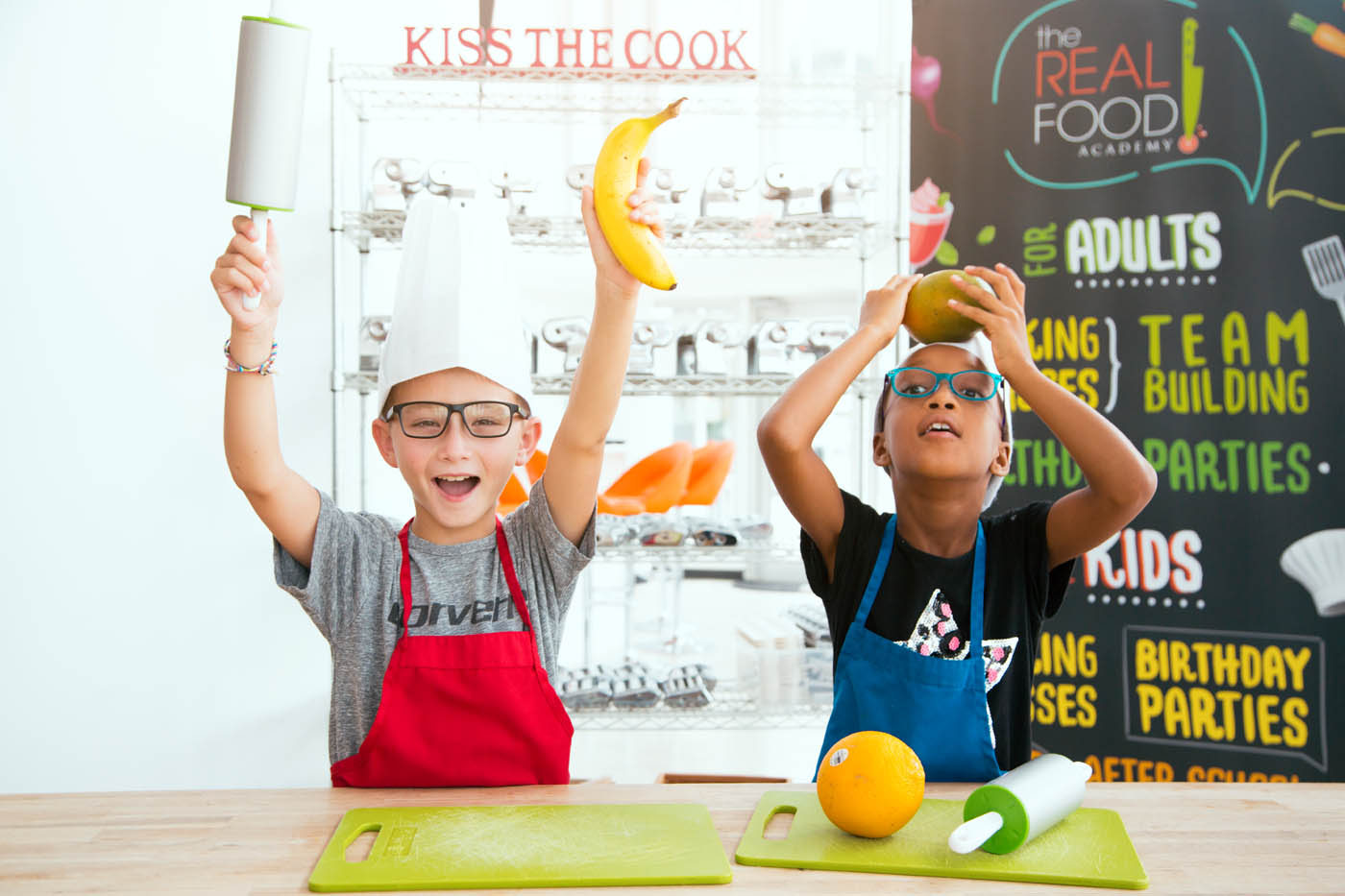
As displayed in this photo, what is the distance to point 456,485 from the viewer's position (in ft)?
4.00

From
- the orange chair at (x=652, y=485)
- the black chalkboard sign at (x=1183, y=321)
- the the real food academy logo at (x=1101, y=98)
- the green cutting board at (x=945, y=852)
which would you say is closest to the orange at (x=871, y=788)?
the green cutting board at (x=945, y=852)

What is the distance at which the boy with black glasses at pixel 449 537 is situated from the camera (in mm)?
1145

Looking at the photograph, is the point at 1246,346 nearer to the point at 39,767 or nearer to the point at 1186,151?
the point at 1186,151

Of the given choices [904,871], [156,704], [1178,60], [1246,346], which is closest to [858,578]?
[904,871]

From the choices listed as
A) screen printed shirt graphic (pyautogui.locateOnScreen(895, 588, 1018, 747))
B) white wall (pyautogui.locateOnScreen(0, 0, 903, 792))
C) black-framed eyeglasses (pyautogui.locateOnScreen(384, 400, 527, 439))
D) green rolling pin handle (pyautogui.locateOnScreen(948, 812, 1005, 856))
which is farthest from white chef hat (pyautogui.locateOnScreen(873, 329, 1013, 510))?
white wall (pyautogui.locateOnScreen(0, 0, 903, 792))

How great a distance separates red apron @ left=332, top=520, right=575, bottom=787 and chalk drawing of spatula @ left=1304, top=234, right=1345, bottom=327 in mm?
2083

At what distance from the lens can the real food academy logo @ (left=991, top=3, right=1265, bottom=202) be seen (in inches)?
94.7

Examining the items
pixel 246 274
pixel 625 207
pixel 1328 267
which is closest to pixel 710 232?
pixel 1328 267

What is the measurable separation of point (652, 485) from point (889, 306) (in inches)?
76.9

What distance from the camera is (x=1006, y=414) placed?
1.38m

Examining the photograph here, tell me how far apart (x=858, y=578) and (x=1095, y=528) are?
29cm

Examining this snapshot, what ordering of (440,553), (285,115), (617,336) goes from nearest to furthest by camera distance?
1. (285,115)
2. (617,336)
3. (440,553)

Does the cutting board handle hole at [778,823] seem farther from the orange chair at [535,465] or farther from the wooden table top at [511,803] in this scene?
the orange chair at [535,465]

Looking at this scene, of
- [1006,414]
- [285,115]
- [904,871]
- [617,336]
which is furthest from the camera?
[1006,414]
